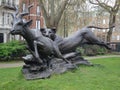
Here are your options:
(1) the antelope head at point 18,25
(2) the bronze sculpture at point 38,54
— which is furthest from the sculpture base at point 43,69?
(1) the antelope head at point 18,25

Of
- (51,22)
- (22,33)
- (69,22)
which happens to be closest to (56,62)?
(22,33)

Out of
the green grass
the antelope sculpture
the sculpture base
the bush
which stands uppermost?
the antelope sculpture

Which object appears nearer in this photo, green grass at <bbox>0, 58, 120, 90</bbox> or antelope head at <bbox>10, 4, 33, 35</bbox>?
green grass at <bbox>0, 58, 120, 90</bbox>

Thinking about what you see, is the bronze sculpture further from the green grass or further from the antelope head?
the green grass

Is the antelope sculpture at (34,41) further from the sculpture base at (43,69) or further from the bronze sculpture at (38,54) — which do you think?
the sculpture base at (43,69)

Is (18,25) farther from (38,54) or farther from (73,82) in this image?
(73,82)

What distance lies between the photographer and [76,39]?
9.04 metres

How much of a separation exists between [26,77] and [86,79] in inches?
60.3

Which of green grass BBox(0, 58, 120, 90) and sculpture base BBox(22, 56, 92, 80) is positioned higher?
sculpture base BBox(22, 56, 92, 80)

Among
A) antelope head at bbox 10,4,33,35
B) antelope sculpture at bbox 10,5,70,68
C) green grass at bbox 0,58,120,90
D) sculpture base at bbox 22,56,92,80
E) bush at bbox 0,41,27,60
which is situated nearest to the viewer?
green grass at bbox 0,58,120,90

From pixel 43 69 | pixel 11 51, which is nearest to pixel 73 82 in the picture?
pixel 43 69

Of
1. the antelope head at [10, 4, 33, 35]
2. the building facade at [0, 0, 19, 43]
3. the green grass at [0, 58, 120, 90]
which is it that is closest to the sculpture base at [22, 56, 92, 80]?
the green grass at [0, 58, 120, 90]

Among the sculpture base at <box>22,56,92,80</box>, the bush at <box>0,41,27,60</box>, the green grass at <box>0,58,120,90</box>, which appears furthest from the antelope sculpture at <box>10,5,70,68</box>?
the bush at <box>0,41,27,60</box>

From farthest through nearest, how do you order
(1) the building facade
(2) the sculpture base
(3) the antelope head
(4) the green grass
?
(1) the building facade < (2) the sculpture base < (3) the antelope head < (4) the green grass
